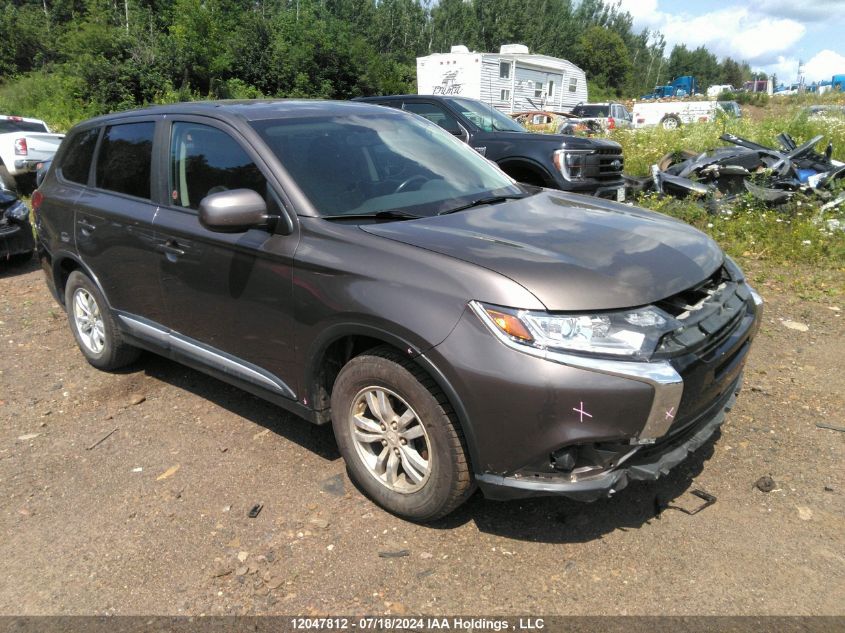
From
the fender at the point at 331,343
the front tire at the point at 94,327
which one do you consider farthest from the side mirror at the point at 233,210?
the front tire at the point at 94,327

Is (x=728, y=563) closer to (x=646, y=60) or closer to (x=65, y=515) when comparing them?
(x=65, y=515)

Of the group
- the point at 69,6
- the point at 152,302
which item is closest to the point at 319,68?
the point at 69,6

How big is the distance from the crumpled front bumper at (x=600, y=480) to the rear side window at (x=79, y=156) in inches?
142

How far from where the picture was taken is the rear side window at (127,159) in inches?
160

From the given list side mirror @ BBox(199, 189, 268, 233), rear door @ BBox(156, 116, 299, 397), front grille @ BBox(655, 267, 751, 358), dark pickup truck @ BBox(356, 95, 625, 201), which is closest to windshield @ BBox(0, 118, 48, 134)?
dark pickup truck @ BBox(356, 95, 625, 201)

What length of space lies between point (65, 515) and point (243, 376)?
1.07m

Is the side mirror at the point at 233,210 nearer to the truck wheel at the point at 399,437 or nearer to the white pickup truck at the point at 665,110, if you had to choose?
the truck wheel at the point at 399,437

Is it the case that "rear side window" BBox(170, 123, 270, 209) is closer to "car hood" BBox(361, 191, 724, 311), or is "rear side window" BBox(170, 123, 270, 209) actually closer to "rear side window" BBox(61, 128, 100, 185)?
"car hood" BBox(361, 191, 724, 311)

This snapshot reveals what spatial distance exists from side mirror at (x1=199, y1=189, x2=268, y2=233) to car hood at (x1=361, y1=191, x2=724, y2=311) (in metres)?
0.52

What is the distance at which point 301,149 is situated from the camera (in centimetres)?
349

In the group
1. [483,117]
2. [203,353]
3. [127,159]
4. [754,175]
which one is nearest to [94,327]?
[127,159]

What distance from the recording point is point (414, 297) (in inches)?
107

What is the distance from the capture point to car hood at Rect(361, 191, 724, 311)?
260 cm

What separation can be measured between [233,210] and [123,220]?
138 cm
